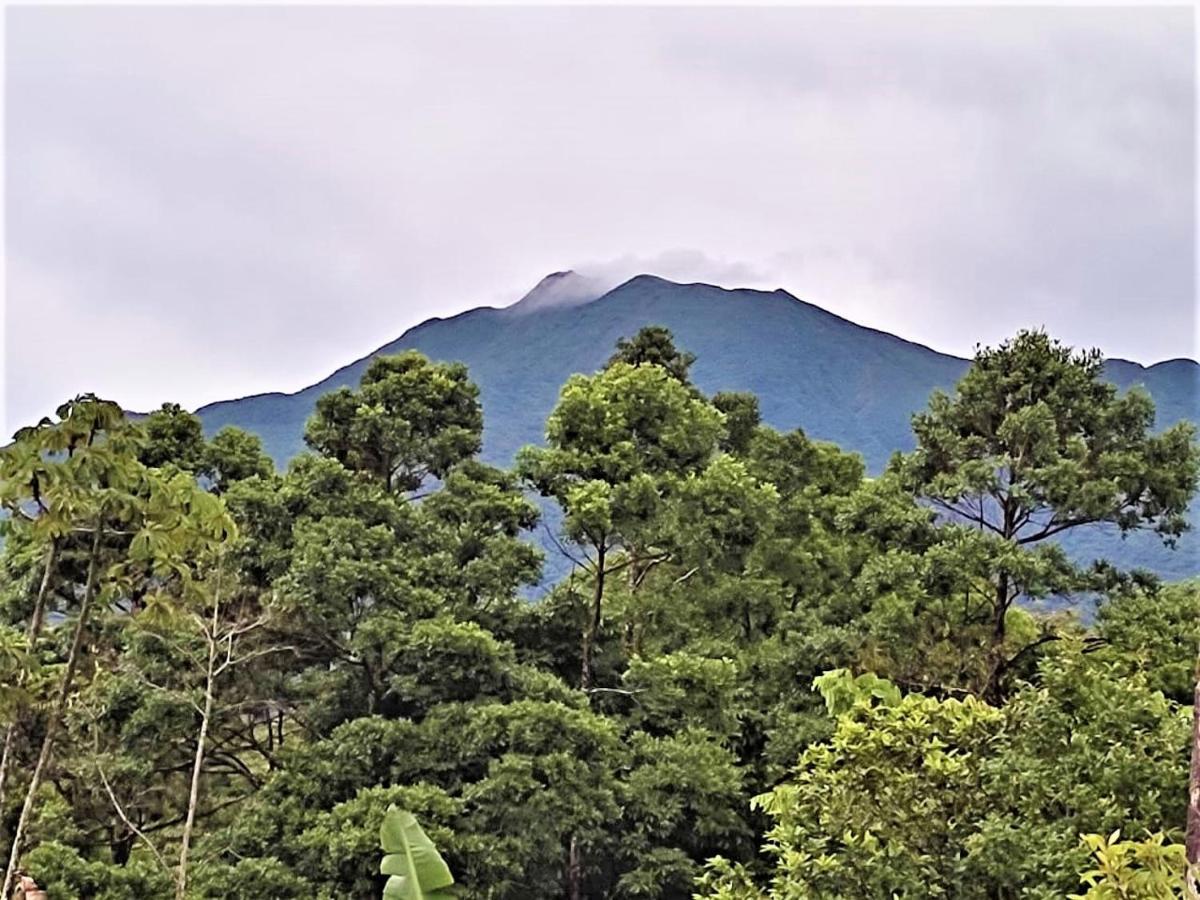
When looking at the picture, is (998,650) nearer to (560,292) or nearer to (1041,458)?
(1041,458)

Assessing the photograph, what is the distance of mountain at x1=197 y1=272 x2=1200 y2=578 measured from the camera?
22.7m

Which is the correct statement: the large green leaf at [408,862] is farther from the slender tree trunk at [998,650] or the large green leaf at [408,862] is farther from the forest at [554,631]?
the slender tree trunk at [998,650]

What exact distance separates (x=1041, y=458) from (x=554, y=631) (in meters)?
3.79

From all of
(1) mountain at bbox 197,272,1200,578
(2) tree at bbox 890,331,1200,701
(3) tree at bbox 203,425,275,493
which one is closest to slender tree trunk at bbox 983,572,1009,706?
(2) tree at bbox 890,331,1200,701

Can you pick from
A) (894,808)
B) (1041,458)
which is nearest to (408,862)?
(894,808)

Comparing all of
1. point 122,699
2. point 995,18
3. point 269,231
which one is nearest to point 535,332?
point 269,231

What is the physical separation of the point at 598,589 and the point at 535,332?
1816cm

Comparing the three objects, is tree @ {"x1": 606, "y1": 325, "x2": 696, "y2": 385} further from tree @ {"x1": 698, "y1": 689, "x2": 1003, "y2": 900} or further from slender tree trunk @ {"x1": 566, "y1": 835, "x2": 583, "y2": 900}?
tree @ {"x1": 698, "y1": 689, "x2": 1003, "y2": 900}

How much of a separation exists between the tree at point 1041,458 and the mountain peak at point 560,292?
19.7m

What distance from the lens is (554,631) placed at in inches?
345

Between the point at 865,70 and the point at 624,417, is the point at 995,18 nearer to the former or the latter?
the point at 865,70

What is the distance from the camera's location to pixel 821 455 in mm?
10641

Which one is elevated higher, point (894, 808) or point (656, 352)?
point (656, 352)

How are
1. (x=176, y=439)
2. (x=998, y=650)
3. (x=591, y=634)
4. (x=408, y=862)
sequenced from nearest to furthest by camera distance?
(x=408, y=862)
(x=998, y=650)
(x=591, y=634)
(x=176, y=439)
